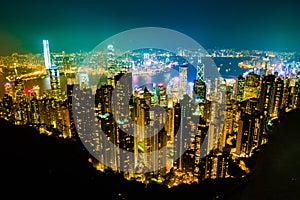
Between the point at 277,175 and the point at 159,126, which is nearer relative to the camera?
the point at 277,175

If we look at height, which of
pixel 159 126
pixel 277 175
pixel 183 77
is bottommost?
pixel 159 126

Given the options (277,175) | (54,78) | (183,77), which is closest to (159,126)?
(277,175)

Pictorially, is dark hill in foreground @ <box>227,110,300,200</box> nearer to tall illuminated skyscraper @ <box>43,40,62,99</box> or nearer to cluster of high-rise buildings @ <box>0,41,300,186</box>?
cluster of high-rise buildings @ <box>0,41,300,186</box>

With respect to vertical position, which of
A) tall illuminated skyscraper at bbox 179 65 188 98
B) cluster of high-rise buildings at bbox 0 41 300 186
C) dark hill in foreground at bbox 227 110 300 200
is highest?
tall illuminated skyscraper at bbox 179 65 188 98

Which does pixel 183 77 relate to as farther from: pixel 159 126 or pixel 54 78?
pixel 54 78

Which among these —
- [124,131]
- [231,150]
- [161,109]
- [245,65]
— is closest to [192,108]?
[161,109]

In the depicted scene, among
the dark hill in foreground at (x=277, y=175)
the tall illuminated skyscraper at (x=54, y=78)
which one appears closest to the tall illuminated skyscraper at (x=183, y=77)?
the tall illuminated skyscraper at (x=54, y=78)

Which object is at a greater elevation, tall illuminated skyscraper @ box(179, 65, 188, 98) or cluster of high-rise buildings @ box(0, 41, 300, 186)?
tall illuminated skyscraper @ box(179, 65, 188, 98)

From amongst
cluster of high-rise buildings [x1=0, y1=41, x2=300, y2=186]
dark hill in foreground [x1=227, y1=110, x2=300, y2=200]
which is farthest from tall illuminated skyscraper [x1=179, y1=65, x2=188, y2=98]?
dark hill in foreground [x1=227, y1=110, x2=300, y2=200]

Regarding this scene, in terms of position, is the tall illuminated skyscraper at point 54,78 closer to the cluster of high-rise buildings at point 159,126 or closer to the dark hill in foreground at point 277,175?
the cluster of high-rise buildings at point 159,126
